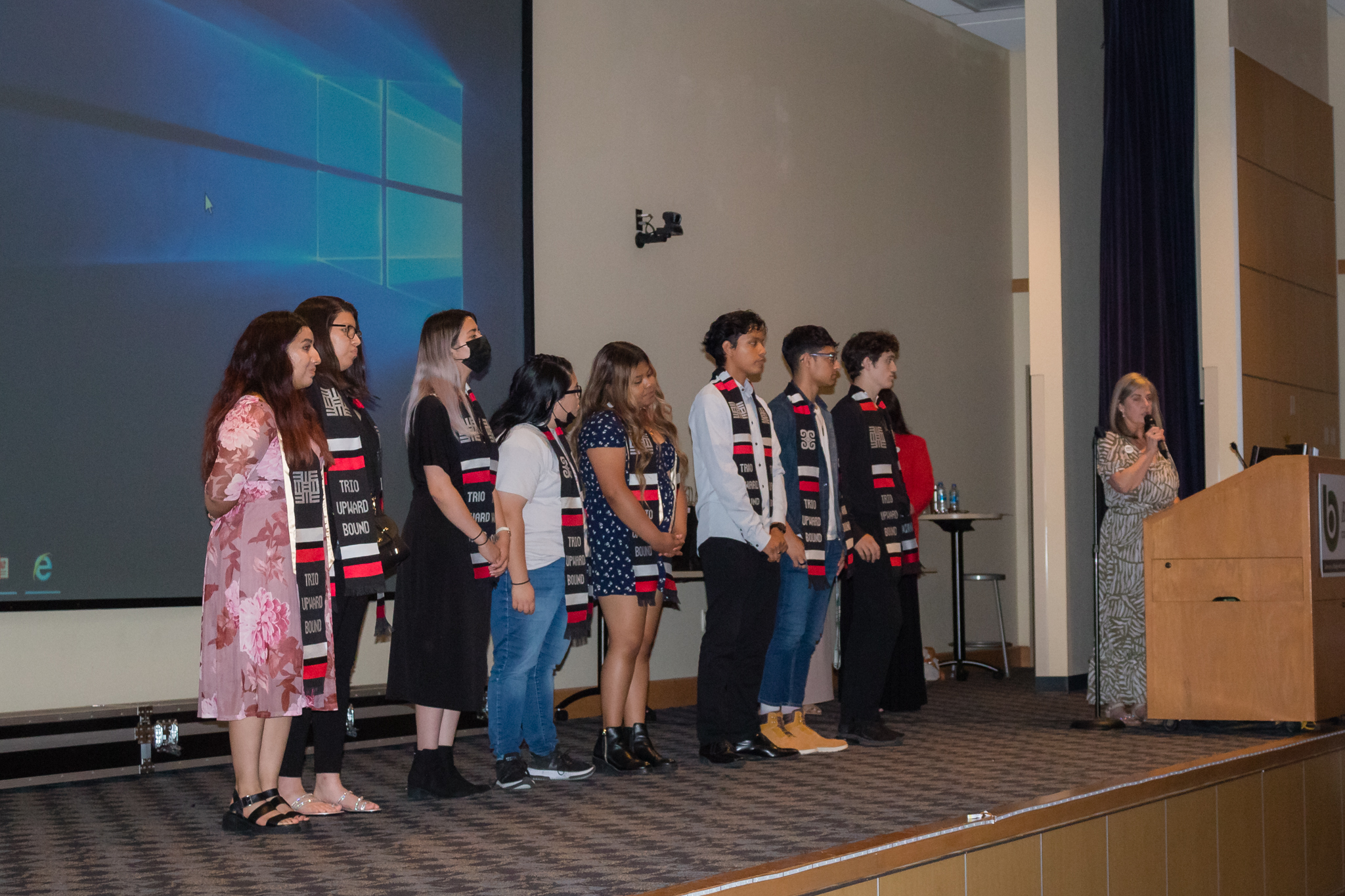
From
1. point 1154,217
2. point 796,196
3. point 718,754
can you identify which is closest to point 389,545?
point 718,754

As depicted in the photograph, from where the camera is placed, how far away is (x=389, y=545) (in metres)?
3.57

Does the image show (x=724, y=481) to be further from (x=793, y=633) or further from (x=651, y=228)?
(x=651, y=228)

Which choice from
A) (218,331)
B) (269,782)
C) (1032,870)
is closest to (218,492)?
(269,782)

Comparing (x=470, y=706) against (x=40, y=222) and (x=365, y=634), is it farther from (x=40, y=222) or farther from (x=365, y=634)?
(x=40, y=222)

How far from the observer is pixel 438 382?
375 cm

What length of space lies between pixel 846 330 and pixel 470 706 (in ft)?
14.5

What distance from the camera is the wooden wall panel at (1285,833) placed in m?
4.00

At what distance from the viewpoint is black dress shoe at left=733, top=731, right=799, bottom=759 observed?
4.40 metres

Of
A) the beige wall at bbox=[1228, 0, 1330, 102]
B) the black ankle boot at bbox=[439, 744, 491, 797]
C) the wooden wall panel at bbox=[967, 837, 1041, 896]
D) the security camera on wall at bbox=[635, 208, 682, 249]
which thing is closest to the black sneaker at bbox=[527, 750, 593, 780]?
the black ankle boot at bbox=[439, 744, 491, 797]

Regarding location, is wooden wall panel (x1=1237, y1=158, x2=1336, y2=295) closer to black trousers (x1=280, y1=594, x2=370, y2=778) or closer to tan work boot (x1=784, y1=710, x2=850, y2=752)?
tan work boot (x1=784, y1=710, x2=850, y2=752)

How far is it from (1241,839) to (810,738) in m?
1.40

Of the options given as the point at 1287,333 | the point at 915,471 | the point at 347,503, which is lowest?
the point at 347,503

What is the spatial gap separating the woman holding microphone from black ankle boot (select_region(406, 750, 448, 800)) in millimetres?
2659

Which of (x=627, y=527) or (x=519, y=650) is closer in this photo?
(x=519, y=650)
